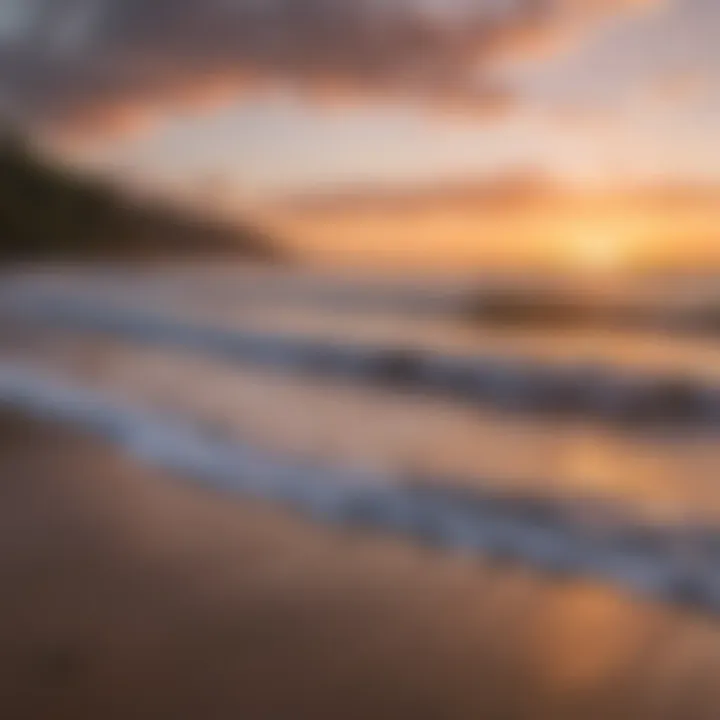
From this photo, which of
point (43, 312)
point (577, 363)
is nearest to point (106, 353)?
point (43, 312)

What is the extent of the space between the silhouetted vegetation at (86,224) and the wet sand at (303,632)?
1.77 metres

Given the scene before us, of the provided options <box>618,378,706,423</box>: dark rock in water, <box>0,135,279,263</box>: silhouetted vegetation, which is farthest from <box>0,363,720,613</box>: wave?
<box>0,135,279,263</box>: silhouetted vegetation

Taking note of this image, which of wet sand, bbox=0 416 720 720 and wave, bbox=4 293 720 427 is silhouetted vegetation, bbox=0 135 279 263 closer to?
wave, bbox=4 293 720 427

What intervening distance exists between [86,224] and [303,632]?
7.33 ft

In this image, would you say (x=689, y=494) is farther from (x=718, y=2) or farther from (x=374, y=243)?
(x=374, y=243)

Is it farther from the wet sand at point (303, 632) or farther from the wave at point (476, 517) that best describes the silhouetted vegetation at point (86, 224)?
the wet sand at point (303, 632)

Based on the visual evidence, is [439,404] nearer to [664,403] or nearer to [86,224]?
[664,403]

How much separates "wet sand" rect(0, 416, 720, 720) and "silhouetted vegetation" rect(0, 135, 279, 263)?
5.79 feet

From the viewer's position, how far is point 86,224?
8.67 feet

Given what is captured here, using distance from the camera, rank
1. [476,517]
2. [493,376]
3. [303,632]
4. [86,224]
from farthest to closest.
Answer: [86,224] → [493,376] → [476,517] → [303,632]

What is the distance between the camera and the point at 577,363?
110cm

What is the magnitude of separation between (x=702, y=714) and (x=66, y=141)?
89.7 inches

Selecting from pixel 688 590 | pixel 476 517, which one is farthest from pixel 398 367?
pixel 688 590

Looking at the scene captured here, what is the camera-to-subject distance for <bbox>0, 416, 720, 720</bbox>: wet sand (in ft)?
1.61
